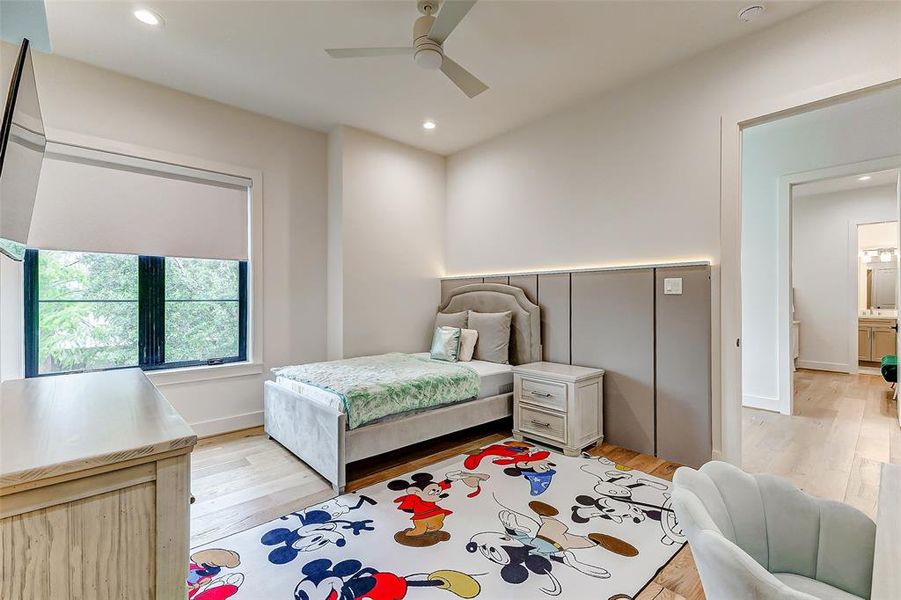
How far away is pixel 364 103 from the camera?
371 cm

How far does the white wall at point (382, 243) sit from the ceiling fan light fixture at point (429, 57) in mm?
1989

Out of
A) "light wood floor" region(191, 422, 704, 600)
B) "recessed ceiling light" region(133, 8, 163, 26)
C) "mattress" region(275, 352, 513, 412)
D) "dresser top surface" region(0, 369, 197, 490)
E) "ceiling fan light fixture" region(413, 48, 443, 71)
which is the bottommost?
"light wood floor" region(191, 422, 704, 600)

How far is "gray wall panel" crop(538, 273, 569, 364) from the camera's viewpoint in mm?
3689

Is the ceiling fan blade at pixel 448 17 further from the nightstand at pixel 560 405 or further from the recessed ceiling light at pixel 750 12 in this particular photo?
the nightstand at pixel 560 405

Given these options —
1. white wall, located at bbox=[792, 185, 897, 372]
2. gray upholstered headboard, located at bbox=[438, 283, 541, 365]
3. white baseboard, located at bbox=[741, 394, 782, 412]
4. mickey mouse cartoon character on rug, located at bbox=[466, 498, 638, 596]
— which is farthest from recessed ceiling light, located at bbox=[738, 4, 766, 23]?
white wall, located at bbox=[792, 185, 897, 372]

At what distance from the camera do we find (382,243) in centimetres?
451

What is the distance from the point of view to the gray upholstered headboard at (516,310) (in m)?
3.86

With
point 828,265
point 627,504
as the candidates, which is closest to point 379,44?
point 627,504

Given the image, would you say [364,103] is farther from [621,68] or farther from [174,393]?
[174,393]

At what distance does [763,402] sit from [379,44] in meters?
5.28

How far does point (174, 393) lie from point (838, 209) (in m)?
9.30

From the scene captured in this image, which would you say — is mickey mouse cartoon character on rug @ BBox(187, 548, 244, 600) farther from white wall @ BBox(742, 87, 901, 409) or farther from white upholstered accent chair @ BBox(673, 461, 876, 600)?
white wall @ BBox(742, 87, 901, 409)

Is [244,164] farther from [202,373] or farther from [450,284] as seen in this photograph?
[450,284]

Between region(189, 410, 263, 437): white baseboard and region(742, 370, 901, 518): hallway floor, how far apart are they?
13.7 ft
